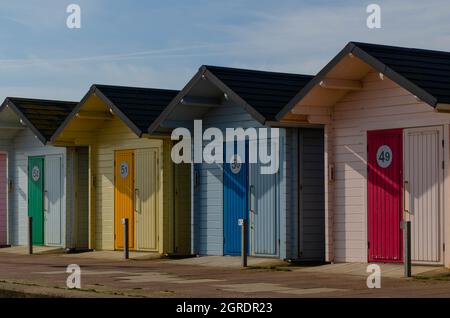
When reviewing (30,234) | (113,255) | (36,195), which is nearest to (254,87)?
(113,255)

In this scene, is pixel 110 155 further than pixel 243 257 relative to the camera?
Yes

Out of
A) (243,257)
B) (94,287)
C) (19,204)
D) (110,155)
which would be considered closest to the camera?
(94,287)

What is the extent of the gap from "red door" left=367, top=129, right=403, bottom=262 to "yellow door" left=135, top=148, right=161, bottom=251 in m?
6.65

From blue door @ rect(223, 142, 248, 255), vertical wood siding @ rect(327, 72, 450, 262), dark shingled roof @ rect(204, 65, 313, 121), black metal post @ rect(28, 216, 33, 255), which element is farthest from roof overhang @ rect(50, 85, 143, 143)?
vertical wood siding @ rect(327, 72, 450, 262)

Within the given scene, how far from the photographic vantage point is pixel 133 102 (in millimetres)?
24438

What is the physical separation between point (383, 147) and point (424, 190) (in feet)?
4.27

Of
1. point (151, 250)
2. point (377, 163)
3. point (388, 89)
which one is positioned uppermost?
point (388, 89)

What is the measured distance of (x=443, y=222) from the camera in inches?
682

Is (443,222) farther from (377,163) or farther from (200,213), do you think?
(200,213)

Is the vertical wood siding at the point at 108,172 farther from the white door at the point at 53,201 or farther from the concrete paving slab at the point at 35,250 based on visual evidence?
the white door at the point at 53,201

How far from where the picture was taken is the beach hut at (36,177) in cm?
2708

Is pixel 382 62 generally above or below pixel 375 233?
above

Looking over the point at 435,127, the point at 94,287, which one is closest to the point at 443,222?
the point at 435,127
